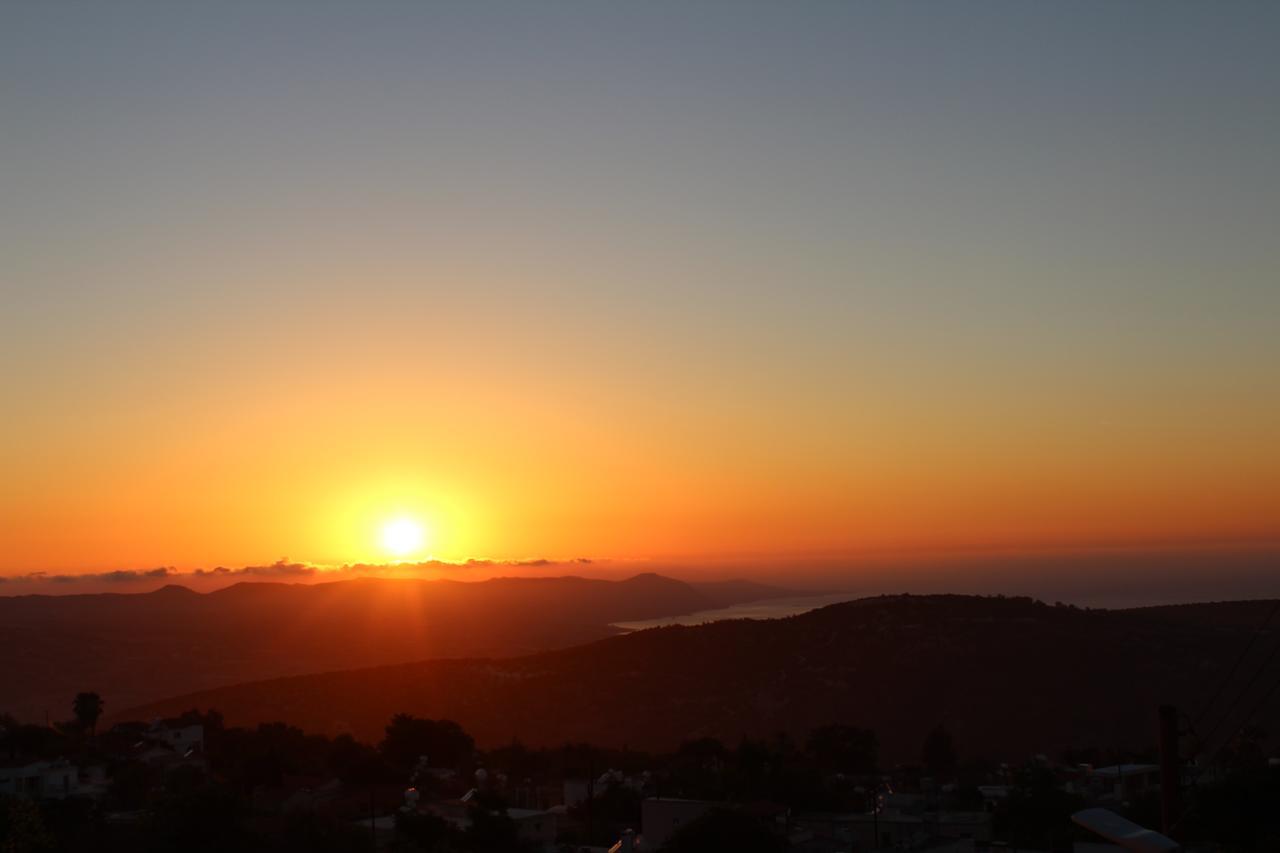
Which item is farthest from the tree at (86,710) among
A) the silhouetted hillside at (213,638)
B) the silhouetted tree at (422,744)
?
the silhouetted hillside at (213,638)

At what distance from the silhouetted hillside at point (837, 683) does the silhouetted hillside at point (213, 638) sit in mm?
30309

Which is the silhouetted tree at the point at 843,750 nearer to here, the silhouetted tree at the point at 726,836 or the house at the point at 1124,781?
the house at the point at 1124,781

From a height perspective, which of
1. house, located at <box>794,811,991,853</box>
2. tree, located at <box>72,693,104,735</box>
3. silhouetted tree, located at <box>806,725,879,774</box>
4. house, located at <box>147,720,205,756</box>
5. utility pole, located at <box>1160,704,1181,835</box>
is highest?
utility pole, located at <box>1160,704,1181,835</box>

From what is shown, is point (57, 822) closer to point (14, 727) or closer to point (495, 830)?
point (495, 830)

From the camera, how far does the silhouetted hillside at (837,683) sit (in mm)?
58281

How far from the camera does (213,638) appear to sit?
13388 cm

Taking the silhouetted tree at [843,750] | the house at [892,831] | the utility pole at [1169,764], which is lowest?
the silhouetted tree at [843,750]

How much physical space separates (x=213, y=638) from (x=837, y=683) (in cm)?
9176

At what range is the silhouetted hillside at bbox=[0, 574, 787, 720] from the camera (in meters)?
101

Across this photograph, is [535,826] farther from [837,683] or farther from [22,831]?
[837,683]

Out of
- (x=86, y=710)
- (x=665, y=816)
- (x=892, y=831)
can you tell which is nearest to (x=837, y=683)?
(x=86, y=710)

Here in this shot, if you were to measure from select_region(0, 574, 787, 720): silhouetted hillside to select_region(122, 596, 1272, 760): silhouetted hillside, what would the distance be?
3031cm

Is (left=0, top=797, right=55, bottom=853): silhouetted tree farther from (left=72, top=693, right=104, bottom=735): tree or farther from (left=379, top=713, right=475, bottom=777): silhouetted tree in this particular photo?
(left=72, top=693, right=104, bottom=735): tree

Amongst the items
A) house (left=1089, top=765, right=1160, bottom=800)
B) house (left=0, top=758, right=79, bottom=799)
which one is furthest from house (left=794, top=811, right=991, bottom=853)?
house (left=0, top=758, right=79, bottom=799)
